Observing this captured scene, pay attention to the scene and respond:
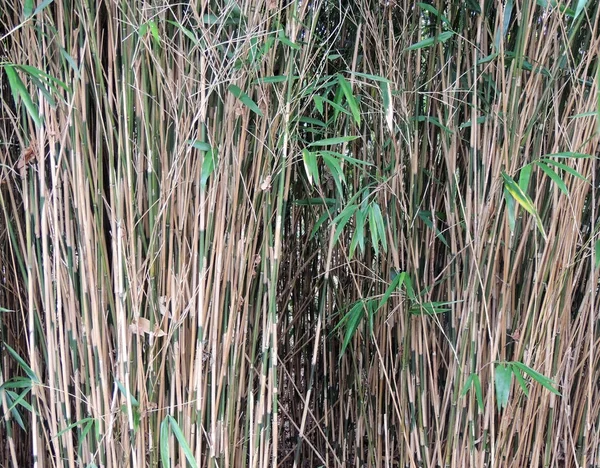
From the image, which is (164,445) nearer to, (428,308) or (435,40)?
(428,308)

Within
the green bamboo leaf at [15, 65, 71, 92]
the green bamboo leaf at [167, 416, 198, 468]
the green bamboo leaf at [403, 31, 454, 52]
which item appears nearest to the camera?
the green bamboo leaf at [15, 65, 71, 92]

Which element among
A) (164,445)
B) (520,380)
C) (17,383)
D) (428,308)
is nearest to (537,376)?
(520,380)

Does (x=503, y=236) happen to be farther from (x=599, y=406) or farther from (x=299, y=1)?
(x=299, y=1)

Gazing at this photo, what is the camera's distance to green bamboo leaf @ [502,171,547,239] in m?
1.07

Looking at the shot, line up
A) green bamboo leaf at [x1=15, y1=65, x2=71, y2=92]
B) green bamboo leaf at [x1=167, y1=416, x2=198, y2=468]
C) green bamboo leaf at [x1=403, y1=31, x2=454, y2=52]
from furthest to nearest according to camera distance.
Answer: green bamboo leaf at [x1=403, y1=31, x2=454, y2=52] → green bamboo leaf at [x1=167, y1=416, x2=198, y2=468] → green bamboo leaf at [x1=15, y1=65, x2=71, y2=92]

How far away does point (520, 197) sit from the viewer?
42.9 inches

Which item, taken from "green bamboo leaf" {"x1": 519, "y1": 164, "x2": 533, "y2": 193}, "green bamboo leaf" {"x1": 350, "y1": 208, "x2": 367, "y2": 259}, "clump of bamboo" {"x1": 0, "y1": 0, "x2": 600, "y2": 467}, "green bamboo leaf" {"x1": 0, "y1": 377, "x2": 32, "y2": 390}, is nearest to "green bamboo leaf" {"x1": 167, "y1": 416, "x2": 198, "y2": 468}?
"clump of bamboo" {"x1": 0, "y1": 0, "x2": 600, "y2": 467}

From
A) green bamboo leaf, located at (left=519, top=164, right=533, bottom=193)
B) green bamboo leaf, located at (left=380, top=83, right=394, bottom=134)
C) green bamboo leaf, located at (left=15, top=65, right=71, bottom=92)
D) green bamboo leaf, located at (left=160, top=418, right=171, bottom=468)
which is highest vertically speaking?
green bamboo leaf, located at (left=15, top=65, right=71, bottom=92)

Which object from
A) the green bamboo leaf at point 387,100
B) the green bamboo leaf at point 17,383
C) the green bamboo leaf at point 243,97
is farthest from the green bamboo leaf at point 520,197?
the green bamboo leaf at point 17,383

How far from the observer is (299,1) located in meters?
1.19

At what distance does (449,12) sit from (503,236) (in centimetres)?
55

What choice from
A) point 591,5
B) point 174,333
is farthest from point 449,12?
point 174,333

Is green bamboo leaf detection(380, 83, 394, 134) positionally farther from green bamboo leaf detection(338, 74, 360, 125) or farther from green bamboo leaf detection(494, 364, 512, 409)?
green bamboo leaf detection(494, 364, 512, 409)

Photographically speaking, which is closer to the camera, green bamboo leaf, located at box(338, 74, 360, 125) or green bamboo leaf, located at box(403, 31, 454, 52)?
green bamboo leaf, located at box(338, 74, 360, 125)
